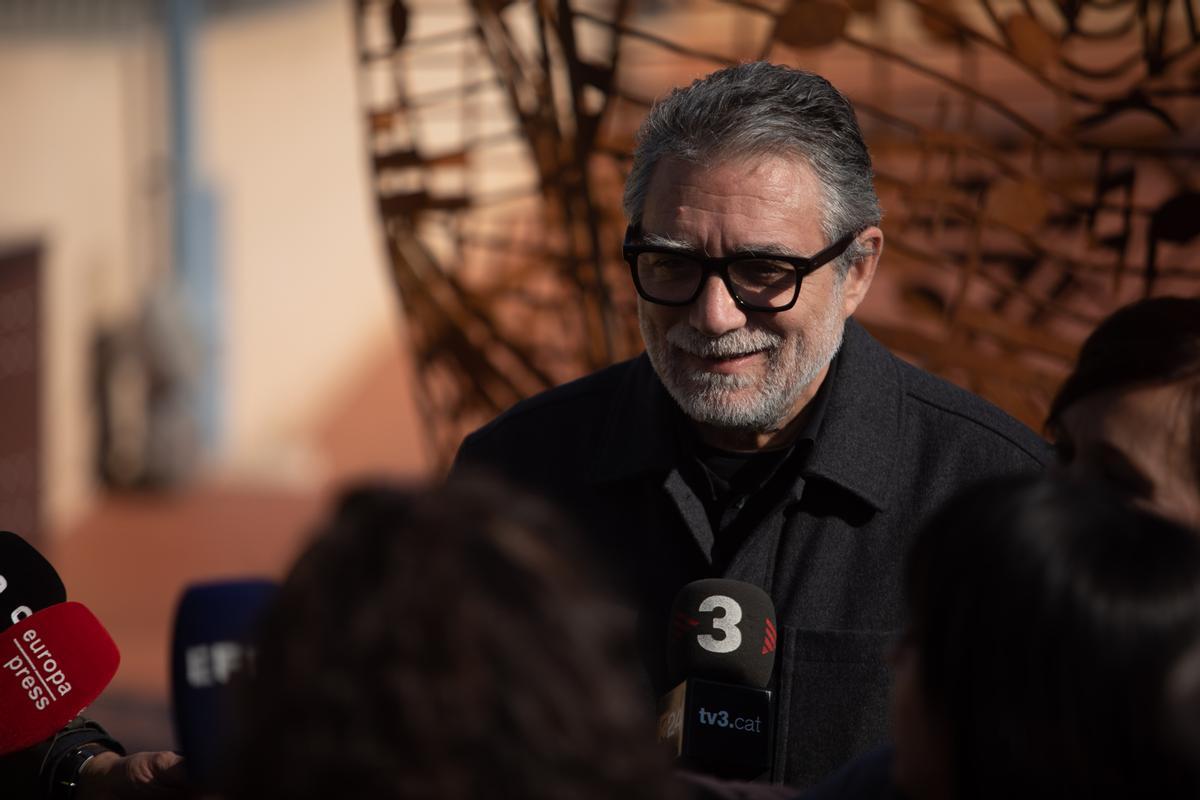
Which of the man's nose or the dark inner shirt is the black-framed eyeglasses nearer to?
the man's nose

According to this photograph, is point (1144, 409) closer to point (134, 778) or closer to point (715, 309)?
point (715, 309)

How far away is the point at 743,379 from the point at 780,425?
0.11m

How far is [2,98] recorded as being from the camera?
25.6ft

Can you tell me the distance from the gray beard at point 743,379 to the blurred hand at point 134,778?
2.46 feet

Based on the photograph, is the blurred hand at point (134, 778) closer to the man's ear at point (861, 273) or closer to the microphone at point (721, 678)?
the microphone at point (721, 678)

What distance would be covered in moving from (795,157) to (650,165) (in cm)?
19

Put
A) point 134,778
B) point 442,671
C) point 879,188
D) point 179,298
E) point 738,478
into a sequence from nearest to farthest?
point 442,671 → point 134,778 → point 738,478 → point 879,188 → point 179,298

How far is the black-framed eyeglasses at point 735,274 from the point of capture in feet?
6.46

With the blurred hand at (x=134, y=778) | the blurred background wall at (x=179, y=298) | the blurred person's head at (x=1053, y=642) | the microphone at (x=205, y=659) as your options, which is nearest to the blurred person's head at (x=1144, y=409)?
the blurred person's head at (x=1053, y=642)

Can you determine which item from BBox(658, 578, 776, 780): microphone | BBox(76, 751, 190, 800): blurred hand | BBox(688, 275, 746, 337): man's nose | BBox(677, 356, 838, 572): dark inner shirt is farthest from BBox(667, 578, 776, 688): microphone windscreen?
BBox(76, 751, 190, 800): blurred hand

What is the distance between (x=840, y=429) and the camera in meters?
2.04

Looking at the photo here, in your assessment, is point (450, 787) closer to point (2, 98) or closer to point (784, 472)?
point (784, 472)

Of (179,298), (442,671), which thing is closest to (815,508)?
(442,671)

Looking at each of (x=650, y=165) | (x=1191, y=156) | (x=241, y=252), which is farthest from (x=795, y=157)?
(x=241, y=252)
